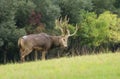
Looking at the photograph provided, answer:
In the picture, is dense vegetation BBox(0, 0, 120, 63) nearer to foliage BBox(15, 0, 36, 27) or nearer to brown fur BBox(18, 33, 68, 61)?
foliage BBox(15, 0, 36, 27)

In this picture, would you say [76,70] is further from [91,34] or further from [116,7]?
[116,7]

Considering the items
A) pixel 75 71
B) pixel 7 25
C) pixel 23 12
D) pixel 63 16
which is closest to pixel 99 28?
pixel 63 16

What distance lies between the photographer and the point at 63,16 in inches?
2438

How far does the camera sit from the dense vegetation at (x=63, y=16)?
155 feet

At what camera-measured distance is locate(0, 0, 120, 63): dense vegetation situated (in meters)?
47.2

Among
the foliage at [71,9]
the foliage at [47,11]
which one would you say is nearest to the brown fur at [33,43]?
the foliage at [47,11]

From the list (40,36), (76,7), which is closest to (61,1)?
(76,7)

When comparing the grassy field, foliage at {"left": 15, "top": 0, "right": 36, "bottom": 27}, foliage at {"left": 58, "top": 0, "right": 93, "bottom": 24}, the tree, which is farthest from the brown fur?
foliage at {"left": 58, "top": 0, "right": 93, "bottom": 24}

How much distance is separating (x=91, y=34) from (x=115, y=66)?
55.2 meters

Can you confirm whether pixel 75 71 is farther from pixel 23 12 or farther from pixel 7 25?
pixel 23 12

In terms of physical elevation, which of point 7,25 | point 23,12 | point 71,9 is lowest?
point 71,9

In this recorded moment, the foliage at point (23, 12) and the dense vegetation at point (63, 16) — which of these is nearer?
the dense vegetation at point (63, 16)

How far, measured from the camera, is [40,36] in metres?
25.0

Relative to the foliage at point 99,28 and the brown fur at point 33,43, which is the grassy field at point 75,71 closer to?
the brown fur at point 33,43
